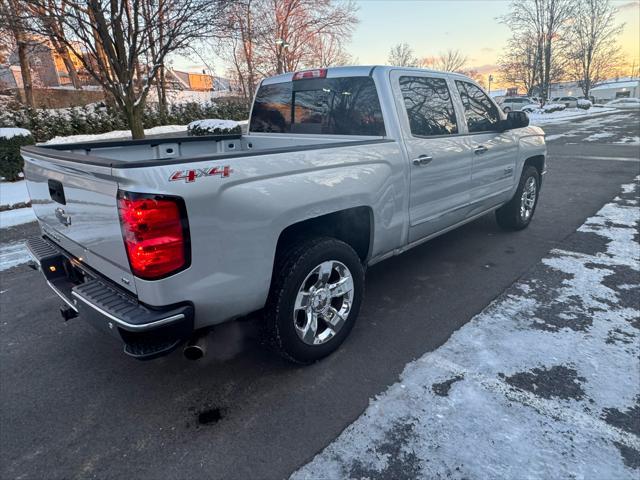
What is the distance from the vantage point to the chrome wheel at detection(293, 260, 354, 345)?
8.67ft

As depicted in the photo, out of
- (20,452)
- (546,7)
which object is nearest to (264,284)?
(20,452)

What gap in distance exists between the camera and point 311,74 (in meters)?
3.67

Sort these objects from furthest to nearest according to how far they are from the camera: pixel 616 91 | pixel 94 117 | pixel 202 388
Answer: pixel 616 91, pixel 94 117, pixel 202 388

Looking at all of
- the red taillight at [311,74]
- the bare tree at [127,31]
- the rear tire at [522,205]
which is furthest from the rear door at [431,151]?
the bare tree at [127,31]

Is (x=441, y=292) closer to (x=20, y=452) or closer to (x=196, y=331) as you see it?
(x=196, y=331)

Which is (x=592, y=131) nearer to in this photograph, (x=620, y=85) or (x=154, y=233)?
(x=154, y=233)

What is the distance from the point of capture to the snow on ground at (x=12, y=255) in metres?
4.80

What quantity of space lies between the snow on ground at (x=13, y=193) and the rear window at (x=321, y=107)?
5.66 meters

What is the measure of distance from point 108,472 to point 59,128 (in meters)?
17.1

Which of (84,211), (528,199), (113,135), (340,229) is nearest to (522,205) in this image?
(528,199)

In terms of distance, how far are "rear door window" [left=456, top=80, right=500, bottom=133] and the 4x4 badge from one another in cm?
292

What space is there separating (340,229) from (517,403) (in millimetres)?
1547

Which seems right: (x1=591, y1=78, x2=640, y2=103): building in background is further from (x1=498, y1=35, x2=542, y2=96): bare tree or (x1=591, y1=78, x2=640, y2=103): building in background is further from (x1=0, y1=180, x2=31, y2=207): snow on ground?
(x1=0, y1=180, x2=31, y2=207): snow on ground

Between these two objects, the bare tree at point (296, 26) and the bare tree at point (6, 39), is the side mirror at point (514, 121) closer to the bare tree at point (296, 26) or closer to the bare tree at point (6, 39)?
the bare tree at point (6, 39)
